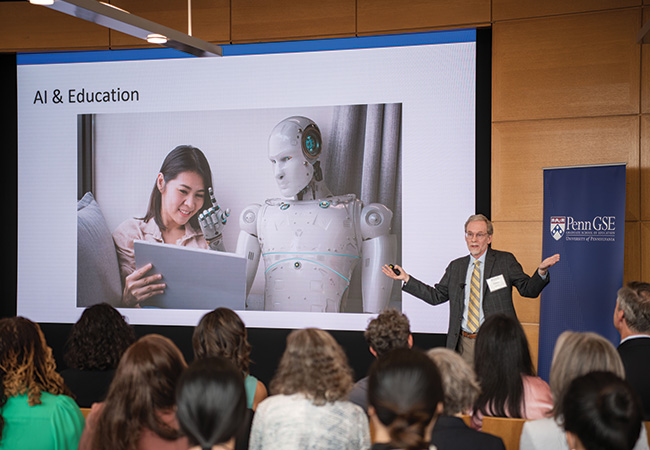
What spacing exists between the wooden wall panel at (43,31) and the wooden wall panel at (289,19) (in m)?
1.54

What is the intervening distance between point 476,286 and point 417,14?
9.53 feet

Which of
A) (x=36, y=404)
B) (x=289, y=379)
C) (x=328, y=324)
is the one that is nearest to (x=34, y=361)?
(x=36, y=404)

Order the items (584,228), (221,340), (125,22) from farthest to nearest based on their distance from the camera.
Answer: (584,228)
(125,22)
(221,340)

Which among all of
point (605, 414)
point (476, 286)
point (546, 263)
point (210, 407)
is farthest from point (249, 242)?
point (605, 414)

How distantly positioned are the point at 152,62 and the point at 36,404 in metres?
4.86

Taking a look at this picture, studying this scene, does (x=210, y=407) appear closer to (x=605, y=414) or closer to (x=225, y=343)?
(x=605, y=414)

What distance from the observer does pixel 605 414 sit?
1.57m

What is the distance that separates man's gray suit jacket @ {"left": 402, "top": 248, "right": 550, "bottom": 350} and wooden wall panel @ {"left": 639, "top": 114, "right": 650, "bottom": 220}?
1652mm

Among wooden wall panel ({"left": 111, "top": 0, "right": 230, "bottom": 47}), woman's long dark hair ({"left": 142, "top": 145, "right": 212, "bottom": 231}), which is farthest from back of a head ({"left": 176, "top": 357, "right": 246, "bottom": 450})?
wooden wall panel ({"left": 111, "top": 0, "right": 230, "bottom": 47})

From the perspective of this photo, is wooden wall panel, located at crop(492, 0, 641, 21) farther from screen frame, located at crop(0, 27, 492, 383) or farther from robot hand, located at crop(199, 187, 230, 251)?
robot hand, located at crop(199, 187, 230, 251)

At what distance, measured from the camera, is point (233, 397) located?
1599 millimetres

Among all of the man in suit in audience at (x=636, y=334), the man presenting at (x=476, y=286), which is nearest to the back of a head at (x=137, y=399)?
the man in suit in audience at (x=636, y=334)

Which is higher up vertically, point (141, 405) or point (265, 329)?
point (141, 405)

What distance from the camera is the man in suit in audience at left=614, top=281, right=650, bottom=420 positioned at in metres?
2.97
